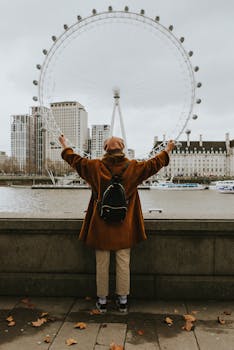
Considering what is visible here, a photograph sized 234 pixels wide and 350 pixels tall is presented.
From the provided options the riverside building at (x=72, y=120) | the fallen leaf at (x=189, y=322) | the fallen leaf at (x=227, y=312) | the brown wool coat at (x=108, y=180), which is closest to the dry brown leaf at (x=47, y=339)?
the brown wool coat at (x=108, y=180)

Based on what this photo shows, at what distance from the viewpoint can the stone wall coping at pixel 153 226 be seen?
15.0ft

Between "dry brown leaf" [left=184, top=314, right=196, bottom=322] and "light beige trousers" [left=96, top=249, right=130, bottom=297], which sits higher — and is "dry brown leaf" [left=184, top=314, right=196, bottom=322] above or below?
below

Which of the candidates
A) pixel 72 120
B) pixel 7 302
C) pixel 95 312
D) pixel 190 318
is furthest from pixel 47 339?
pixel 72 120

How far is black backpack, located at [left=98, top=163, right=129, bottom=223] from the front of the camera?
13.2 feet

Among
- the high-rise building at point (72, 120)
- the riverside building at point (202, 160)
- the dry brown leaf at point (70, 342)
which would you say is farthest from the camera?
the riverside building at point (202, 160)

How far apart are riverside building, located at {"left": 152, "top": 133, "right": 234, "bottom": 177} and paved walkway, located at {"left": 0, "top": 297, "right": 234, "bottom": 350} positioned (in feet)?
475

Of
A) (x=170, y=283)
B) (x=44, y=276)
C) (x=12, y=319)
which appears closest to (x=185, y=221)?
(x=170, y=283)

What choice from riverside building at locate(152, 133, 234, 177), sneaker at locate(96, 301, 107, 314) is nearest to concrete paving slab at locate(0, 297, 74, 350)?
sneaker at locate(96, 301, 107, 314)

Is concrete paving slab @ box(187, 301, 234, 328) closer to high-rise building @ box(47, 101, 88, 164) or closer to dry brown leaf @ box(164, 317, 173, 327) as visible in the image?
dry brown leaf @ box(164, 317, 173, 327)

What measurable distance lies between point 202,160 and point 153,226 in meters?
150

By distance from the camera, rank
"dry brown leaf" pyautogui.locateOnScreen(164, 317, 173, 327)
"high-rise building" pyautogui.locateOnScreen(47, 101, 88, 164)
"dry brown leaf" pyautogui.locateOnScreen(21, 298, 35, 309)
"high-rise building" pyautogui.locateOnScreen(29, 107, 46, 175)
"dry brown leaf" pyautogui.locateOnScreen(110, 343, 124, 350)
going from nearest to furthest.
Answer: "dry brown leaf" pyautogui.locateOnScreen(110, 343, 124, 350)
"dry brown leaf" pyautogui.locateOnScreen(164, 317, 173, 327)
"dry brown leaf" pyautogui.locateOnScreen(21, 298, 35, 309)
"high-rise building" pyautogui.locateOnScreen(47, 101, 88, 164)
"high-rise building" pyautogui.locateOnScreen(29, 107, 46, 175)

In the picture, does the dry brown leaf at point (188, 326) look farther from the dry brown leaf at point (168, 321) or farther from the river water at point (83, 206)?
the river water at point (83, 206)

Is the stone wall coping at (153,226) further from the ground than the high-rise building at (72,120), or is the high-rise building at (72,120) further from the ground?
the high-rise building at (72,120)

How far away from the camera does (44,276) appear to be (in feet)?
15.5
